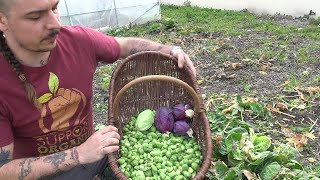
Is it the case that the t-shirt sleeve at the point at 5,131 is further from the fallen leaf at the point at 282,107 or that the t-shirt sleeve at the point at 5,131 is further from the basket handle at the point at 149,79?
the fallen leaf at the point at 282,107

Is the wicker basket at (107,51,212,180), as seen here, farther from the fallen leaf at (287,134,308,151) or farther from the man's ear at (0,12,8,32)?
the fallen leaf at (287,134,308,151)

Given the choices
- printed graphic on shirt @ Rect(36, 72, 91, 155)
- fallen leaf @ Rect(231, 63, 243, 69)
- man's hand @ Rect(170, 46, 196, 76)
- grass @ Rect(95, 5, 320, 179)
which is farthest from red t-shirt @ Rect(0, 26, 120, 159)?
fallen leaf @ Rect(231, 63, 243, 69)

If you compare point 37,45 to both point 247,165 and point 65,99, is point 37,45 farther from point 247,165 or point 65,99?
point 247,165

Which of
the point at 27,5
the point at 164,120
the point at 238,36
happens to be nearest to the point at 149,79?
the point at 164,120

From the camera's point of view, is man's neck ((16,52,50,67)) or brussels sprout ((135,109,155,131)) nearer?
man's neck ((16,52,50,67))

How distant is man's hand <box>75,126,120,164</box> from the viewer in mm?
1913

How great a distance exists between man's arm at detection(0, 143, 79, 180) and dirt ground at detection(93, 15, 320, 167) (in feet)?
5.26

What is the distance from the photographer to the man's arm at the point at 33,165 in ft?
6.36

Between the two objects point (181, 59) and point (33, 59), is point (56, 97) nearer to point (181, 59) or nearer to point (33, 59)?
point (33, 59)

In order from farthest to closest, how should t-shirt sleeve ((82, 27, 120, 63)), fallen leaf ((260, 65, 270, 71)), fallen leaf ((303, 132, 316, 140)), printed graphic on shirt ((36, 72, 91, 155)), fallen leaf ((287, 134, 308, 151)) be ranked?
fallen leaf ((260, 65, 270, 71))
fallen leaf ((303, 132, 316, 140))
fallen leaf ((287, 134, 308, 151))
t-shirt sleeve ((82, 27, 120, 63))
printed graphic on shirt ((36, 72, 91, 155))

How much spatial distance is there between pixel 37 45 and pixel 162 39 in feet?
13.8

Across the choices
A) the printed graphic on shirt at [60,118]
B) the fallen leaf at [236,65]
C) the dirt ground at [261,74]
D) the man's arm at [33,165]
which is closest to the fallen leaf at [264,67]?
the dirt ground at [261,74]

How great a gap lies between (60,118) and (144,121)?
456mm

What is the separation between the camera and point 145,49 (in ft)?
8.46
